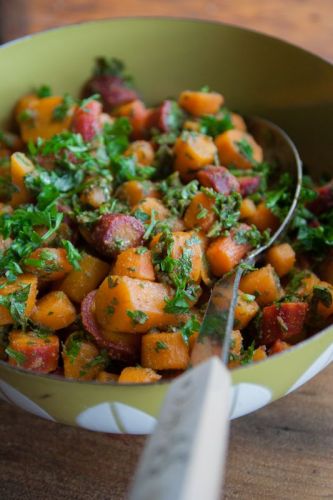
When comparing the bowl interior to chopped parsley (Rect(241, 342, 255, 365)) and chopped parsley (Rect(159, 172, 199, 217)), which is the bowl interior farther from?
chopped parsley (Rect(241, 342, 255, 365))

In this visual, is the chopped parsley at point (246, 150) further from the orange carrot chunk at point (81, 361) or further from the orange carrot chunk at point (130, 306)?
the orange carrot chunk at point (81, 361)

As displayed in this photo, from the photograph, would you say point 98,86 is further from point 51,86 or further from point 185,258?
point 185,258

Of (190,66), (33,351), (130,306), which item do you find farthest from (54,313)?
(190,66)

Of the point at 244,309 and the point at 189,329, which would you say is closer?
the point at 189,329

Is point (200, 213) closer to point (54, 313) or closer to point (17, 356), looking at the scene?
point (54, 313)

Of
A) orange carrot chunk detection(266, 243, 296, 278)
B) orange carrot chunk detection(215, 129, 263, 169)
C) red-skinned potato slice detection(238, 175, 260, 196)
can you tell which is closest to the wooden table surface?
orange carrot chunk detection(266, 243, 296, 278)
